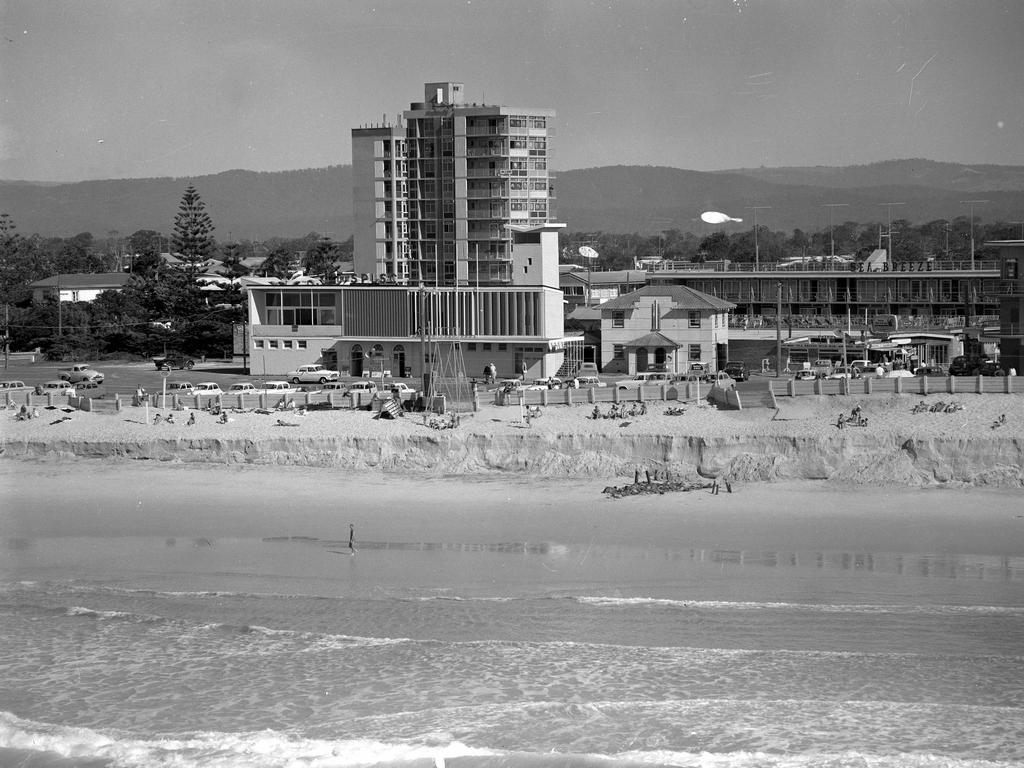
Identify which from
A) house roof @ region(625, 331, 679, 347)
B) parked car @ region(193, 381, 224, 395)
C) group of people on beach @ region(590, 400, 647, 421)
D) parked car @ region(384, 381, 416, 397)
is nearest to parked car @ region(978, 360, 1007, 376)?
A: house roof @ region(625, 331, 679, 347)

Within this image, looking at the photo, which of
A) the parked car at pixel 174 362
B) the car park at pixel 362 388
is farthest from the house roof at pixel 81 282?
the car park at pixel 362 388

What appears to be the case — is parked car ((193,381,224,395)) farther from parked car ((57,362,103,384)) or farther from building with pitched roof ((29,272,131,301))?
building with pitched roof ((29,272,131,301))

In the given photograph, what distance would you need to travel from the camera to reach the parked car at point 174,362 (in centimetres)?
3727

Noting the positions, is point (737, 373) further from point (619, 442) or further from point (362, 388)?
point (619, 442)

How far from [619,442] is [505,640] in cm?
910

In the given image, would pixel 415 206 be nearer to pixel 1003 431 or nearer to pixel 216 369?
pixel 216 369

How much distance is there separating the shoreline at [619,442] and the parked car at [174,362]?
42.5 ft

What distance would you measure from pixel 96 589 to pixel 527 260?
872 inches

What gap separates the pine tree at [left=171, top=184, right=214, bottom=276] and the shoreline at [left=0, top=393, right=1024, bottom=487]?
838 inches

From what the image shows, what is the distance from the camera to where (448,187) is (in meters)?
50.2

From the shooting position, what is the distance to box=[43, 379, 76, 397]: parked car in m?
27.5

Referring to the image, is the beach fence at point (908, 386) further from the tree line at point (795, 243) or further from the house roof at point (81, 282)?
the house roof at point (81, 282)

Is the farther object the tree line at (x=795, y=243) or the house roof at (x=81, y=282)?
the tree line at (x=795, y=243)

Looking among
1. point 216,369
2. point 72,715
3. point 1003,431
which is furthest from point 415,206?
point 72,715
